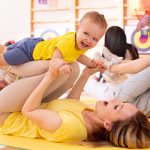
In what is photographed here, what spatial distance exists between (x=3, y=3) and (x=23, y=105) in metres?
3.97

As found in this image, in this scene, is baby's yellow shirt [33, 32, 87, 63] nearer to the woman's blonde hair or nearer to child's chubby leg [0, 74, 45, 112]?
child's chubby leg [0, 74, 45, 112]

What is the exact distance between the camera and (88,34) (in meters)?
1.37

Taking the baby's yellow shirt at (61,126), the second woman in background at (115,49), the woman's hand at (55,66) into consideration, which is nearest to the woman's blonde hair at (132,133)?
the baby's yellow shirt at (61,126)

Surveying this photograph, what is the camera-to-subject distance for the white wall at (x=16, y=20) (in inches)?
195

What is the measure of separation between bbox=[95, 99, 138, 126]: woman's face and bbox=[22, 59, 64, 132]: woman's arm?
16cm

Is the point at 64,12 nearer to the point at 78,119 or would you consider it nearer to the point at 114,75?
the point at 114,75

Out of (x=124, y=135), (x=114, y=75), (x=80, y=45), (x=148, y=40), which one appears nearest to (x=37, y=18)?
(x=148, y=40)

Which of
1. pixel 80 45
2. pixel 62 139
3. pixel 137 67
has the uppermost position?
pixel 80 45

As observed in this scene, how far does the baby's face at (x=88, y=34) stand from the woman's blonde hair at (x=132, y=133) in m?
0.36

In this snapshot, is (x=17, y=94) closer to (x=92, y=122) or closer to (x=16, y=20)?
(x=92, y=122)

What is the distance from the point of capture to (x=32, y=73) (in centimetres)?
146

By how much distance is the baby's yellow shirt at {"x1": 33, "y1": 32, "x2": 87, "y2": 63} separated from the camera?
137cm

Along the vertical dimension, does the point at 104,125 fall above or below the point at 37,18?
below

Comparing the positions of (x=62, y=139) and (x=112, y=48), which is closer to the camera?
(x=62, y=139)
